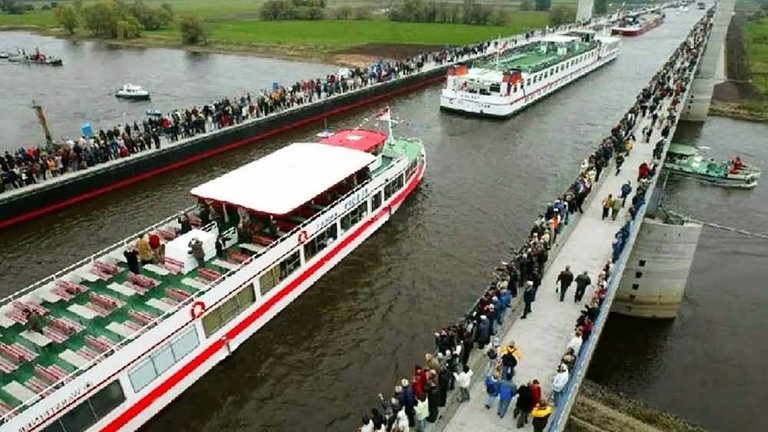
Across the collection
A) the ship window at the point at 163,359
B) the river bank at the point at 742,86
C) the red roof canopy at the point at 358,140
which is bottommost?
the river bank at the point at 742,86

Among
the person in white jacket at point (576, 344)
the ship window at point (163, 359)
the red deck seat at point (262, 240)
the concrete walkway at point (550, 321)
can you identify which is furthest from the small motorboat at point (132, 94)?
the person in white jacket at point (576, 344)

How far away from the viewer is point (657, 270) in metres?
24.4

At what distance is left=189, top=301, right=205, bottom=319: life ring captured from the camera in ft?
57.9

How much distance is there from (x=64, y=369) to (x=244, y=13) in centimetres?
14441

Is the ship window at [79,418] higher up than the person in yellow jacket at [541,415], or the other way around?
the person in yellow jacket at [541,415]

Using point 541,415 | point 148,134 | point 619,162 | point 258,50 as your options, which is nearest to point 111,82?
point 258,50

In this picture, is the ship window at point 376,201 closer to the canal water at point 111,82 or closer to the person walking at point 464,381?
the person walking at point 464,381

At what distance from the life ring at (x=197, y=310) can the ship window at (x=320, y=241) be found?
548 cm

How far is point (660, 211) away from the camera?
1022 inches

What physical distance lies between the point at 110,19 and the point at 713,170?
99.5 metres

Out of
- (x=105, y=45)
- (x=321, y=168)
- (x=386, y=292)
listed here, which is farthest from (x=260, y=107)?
(x=105, y=45)

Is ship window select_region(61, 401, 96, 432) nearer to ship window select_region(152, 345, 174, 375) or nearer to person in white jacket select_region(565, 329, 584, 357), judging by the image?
ship window select_region(152, 345, 174, 375)

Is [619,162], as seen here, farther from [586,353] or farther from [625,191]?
[586,353]

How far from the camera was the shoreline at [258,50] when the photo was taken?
79.6 metres
